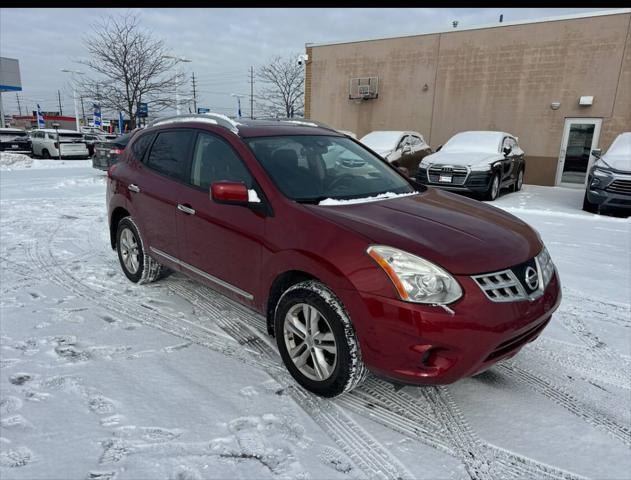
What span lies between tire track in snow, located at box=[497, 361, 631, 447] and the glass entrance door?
44.7 feet

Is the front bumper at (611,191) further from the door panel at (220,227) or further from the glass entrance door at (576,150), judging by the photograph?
the door panel at (220,227)

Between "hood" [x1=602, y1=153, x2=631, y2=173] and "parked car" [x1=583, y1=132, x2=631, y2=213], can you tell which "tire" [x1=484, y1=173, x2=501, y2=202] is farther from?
"hood" [x1=602, y1=153, x2=631, y2=173]

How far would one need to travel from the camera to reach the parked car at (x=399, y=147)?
40.2 ft

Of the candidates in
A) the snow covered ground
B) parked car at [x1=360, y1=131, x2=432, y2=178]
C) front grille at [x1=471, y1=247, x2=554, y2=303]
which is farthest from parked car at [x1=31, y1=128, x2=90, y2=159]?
front grille at [x1=471, y1=247, x2=554, y2=303]

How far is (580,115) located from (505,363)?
552 inches

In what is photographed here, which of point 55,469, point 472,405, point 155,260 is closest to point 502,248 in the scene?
point 472,405

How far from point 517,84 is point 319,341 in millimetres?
15387

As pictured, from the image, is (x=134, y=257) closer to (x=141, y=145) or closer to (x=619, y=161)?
(x=141, y=145)

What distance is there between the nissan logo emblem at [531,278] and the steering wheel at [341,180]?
1.39 meters

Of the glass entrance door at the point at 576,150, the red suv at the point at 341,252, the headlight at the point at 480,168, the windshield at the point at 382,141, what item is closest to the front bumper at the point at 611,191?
the headlight at the point at 480,168

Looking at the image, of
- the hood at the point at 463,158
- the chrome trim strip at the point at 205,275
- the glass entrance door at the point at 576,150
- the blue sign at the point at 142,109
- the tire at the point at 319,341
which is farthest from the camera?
the blue sign at the point at 142,109

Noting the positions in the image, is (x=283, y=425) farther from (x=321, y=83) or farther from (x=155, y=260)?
(x=321, y=83)

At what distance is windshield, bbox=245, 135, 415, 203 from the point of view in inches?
119

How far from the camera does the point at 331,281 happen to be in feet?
7.90
